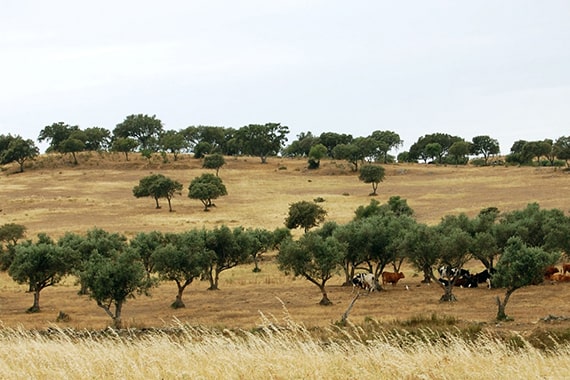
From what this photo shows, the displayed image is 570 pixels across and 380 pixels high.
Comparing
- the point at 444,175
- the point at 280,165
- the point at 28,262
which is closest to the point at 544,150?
the point at 444,175

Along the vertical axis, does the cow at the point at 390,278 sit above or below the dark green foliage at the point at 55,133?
below

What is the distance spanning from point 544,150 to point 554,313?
396 ft

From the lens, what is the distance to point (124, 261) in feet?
133

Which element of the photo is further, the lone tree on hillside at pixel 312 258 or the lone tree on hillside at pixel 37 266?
the lone tree on hillside at pixel 37 266

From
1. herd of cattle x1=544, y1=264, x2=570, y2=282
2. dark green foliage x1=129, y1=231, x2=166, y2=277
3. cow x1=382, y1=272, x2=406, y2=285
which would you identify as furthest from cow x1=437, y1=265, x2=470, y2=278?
dark green foliage x1=129, y1=231, x2=166, y2=277

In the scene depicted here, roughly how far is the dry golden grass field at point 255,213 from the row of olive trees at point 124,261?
6.64ft

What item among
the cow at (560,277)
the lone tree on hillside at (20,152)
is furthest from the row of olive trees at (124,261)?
the lone tree on hillside at (20,152)

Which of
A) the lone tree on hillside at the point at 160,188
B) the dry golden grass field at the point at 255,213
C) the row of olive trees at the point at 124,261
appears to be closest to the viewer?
the row of olive trees at the point at 124,261

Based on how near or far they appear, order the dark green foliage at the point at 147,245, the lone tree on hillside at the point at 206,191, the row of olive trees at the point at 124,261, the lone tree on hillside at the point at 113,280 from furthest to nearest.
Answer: the lone tree on hillside at the point at 206,191 < the dark green foliage at the point at 147,245 < the row of olive trees at the point at 124,261 < the lone tree on hillside at the point at 113,280

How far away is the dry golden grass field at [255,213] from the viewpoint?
40344 millimetres

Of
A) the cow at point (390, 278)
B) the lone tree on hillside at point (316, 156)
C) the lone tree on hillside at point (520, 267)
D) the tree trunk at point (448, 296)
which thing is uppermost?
the lone tree on hillside at point (316, 156)

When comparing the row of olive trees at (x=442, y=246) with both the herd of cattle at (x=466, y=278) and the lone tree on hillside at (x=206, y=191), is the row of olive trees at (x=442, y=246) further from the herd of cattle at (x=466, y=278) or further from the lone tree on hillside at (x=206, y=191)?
the lone tree on hillside at (x=206, y=191)

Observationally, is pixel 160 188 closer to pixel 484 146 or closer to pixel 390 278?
pixel 390 278

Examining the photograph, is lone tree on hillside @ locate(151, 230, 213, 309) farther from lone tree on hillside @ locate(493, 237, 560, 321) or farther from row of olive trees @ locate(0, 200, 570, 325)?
lone tree on hillside @ locate(493, 237, 560, 321)
